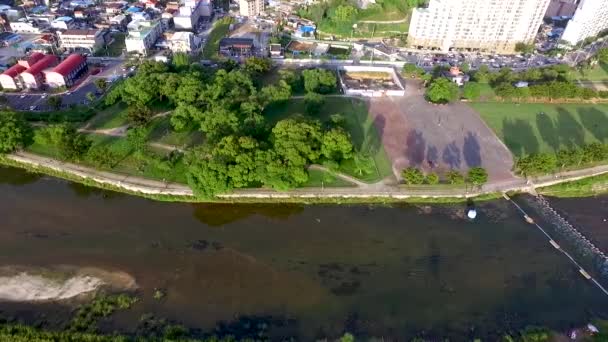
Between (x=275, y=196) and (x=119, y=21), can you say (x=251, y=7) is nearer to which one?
(x=119, y=21)

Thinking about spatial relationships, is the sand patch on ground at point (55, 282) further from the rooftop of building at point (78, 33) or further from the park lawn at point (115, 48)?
the rooftop of building at point (78, 33)

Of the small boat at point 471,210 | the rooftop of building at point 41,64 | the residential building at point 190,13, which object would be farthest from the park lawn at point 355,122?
the residential building at point 190,13

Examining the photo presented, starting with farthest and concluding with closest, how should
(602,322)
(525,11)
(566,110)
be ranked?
(525,11) → (566,110) → (602,322)

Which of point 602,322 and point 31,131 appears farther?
point 31,131

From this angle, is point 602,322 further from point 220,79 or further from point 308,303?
point 220,79

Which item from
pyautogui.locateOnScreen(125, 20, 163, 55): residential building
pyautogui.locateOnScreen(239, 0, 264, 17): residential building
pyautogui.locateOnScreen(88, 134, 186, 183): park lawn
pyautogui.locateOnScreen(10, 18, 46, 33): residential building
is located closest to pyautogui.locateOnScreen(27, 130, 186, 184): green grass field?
pyautogui.locateOnScreen(88, 134, 186, 183): park lawn

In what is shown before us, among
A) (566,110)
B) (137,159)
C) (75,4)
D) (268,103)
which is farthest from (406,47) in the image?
(75,4)

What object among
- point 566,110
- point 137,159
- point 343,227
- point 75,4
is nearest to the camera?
point 343,227
